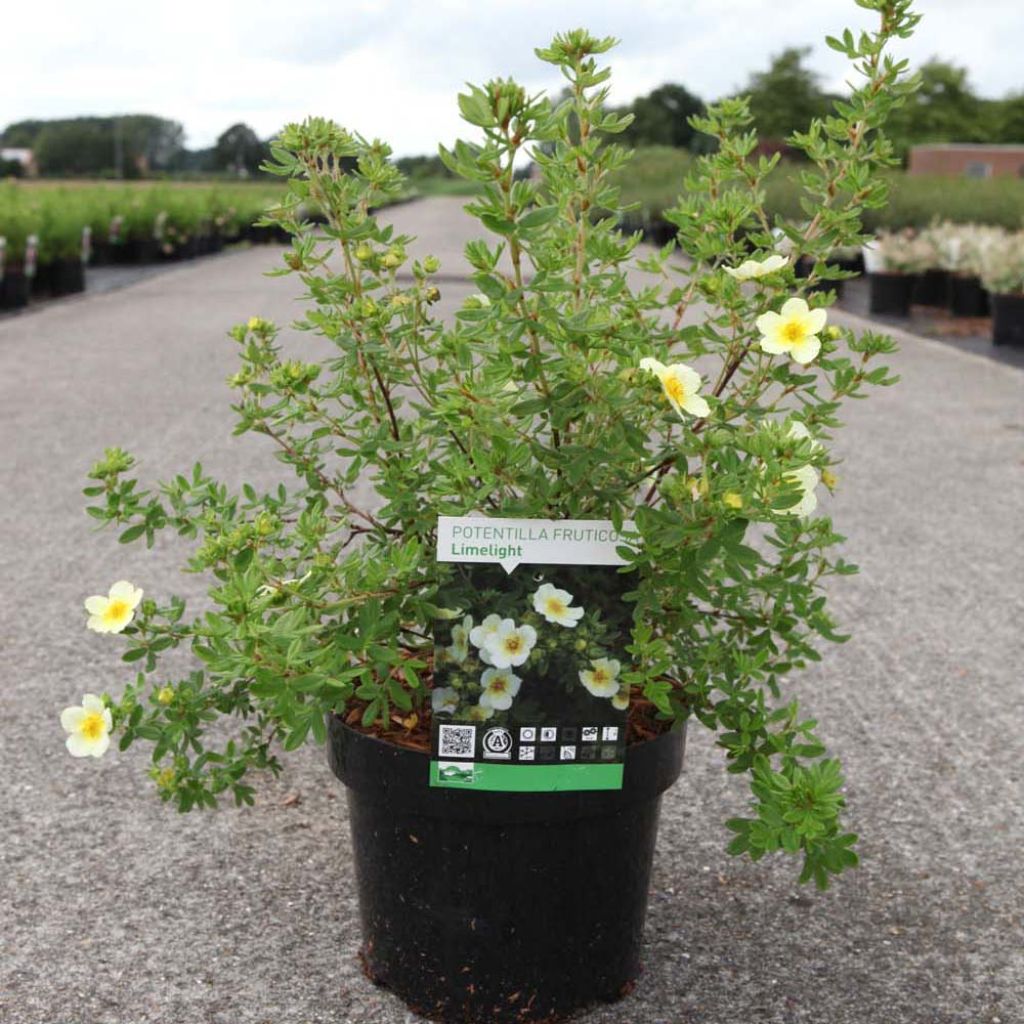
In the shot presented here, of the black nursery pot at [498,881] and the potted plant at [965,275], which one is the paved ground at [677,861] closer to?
the black nursery pot at [498,881]

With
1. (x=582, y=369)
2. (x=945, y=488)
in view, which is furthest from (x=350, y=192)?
(x=945, y=488)

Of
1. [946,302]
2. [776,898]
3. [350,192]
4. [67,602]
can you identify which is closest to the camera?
[350,192]

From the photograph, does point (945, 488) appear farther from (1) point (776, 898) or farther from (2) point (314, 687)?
(2) point (314, 687)

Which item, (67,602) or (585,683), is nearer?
(585,683)

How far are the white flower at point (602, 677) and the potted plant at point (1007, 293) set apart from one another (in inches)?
369

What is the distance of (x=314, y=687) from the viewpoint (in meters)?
1.60

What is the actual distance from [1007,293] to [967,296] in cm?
210

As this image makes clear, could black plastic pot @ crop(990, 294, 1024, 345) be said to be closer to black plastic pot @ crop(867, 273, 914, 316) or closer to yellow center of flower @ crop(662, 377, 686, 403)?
black plastic pot @ crop(867, 273, 914, 316)

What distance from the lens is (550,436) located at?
6.28 ft

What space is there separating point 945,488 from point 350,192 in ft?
14.9

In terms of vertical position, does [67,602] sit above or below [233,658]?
below

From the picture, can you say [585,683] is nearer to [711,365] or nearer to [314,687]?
[314,687]

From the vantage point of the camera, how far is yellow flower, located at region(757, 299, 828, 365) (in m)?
1.77

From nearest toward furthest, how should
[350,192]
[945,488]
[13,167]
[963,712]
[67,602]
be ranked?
1. [350,192]
2. [963,712]
3. [67,602]
4. [945,488]
5. [13,167]
